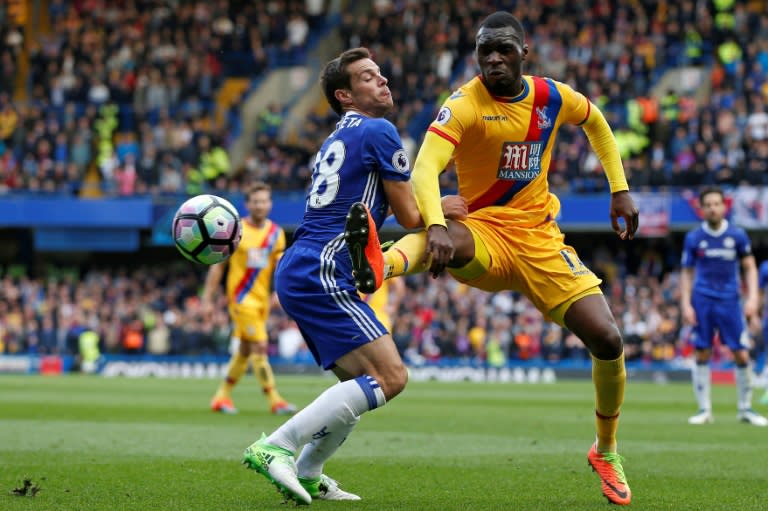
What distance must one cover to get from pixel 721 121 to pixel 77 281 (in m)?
18.6

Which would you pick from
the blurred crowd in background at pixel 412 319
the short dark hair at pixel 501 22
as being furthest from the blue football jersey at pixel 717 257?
the blurred crowd in background at pixel 412 319

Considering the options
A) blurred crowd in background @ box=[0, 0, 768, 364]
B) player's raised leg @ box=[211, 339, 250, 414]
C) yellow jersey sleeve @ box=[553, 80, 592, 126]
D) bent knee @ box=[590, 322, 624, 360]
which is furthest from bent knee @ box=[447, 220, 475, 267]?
blurred crowd in background @ box=[0, 0, 768, 364]

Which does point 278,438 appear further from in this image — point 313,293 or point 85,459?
point 85,459

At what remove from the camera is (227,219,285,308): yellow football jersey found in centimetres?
1427

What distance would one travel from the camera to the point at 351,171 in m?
6.36

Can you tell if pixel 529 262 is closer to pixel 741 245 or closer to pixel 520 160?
pixel 520 160

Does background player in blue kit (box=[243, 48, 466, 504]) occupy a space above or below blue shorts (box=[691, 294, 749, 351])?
above

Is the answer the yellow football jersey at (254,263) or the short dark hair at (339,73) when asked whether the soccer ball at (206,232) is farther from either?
the yellow football jersey at (254,263)

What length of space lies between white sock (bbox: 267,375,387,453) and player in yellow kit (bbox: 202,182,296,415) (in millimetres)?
8007

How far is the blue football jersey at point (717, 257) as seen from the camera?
1383cm

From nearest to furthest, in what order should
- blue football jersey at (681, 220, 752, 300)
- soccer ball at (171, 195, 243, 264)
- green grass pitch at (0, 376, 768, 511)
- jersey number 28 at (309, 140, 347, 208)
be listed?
jersey number 28 at (309, 140, 347, 208) → green grass pitch at (0, 376, 768, 511) → soccer ball at (171, 195, 243, 264) → blue football jersey at (681, 220, 752, 300)

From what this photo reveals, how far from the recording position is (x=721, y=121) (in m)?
27.7

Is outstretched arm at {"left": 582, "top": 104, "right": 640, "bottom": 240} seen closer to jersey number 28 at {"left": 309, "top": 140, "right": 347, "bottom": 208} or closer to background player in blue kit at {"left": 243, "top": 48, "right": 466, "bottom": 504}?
background player in blue kit at {"left": 243, "top": 48, "right": 466, "bottom": 504}

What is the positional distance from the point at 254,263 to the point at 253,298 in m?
0.44
